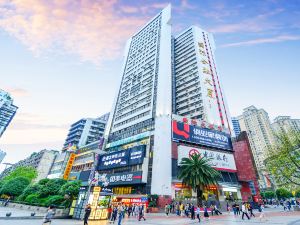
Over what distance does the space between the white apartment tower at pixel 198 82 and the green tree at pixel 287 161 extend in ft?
113

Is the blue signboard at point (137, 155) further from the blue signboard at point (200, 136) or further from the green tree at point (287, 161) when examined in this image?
the green tree at point (287, 161)

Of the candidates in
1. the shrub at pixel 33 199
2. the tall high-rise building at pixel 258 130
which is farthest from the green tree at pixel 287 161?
the tall high-rise building at pixel 258 130

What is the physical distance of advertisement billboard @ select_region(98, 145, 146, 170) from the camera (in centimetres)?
4991

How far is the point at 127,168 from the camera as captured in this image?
172 ft

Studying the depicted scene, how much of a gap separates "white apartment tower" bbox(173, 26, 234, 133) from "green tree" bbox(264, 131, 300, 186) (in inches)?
1351

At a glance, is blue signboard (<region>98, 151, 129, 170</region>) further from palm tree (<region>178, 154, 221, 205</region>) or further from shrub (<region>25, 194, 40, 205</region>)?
shrub (<region>25, 194, 40, 205</region>)

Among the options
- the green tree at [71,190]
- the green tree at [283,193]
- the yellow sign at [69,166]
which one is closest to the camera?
the green tree at [71,190]

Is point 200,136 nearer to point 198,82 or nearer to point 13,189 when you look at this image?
point 198,82

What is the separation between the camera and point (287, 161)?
28188 mm

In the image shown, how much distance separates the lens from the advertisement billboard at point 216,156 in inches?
1892

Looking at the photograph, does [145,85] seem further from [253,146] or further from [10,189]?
[253,146]

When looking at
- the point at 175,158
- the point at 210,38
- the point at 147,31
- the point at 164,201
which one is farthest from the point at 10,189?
the point at 210,38

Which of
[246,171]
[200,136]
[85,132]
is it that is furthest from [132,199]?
[85,132]

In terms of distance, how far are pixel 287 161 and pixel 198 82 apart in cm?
4931
